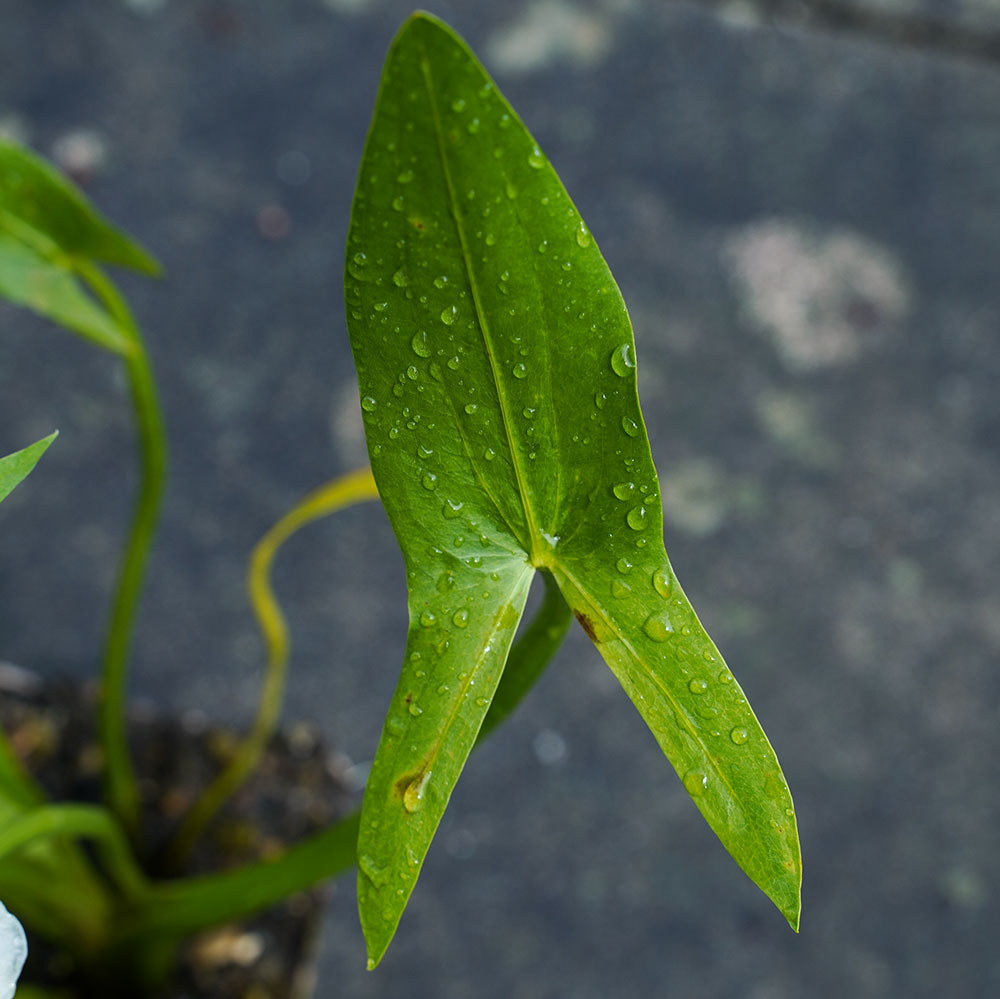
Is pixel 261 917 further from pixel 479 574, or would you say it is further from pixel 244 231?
pixel 244 231

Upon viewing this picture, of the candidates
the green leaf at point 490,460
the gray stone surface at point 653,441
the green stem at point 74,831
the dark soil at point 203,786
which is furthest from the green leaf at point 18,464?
the gray stone surface at point 653,441

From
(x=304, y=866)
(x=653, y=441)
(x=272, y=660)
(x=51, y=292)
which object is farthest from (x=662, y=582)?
(x=653, y=441)

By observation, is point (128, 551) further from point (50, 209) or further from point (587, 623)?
point (587, 623)

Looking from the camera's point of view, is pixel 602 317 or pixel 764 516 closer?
pixel 602 317

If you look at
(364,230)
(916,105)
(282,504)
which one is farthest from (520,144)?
(916,105)

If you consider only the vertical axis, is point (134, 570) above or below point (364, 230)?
below

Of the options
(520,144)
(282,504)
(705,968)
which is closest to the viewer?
(520,144)

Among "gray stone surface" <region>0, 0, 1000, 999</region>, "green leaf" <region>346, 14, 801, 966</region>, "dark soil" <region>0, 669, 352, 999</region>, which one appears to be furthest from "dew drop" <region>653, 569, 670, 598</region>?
"gray stone surface" <region>0, 0, 1000, 999</region>

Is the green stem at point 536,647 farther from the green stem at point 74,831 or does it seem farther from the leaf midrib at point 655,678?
the green stem at point 74,831
